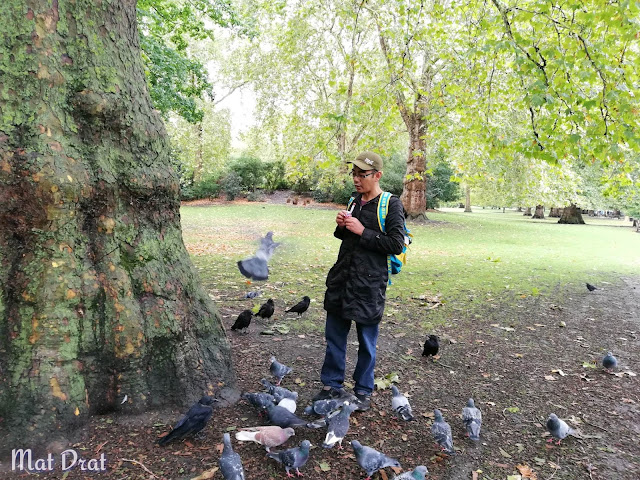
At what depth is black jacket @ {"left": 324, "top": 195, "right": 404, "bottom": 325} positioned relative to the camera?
131 inches

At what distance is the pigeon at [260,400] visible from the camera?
10.8 feet

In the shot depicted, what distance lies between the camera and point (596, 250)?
16.6m

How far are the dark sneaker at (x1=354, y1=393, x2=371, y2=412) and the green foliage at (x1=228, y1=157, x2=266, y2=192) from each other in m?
31.7

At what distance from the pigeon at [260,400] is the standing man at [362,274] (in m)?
0.55

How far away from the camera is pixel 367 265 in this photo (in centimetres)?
343

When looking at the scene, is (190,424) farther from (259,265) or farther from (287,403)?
(259,265)

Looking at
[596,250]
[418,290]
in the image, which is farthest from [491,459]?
[596,250]

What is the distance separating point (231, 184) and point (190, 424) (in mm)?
31613

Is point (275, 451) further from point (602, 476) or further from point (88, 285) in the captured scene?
point (602, 476)

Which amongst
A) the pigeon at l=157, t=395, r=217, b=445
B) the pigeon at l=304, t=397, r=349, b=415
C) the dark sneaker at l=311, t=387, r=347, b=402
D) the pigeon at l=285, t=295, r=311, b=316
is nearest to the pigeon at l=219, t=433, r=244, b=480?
the pigeon at l=157, t=395, r=217, b=445

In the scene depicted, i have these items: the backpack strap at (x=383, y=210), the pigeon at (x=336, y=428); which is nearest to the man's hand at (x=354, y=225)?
the backpack strap at (x=383, y=210)

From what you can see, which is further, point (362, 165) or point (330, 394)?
point (330, 394)

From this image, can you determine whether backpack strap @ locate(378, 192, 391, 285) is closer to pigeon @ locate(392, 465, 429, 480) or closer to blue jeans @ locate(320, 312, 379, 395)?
blue jeans @ locate(320, 312, 379, 395)

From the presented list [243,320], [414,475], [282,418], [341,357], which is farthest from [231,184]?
[414,475]
